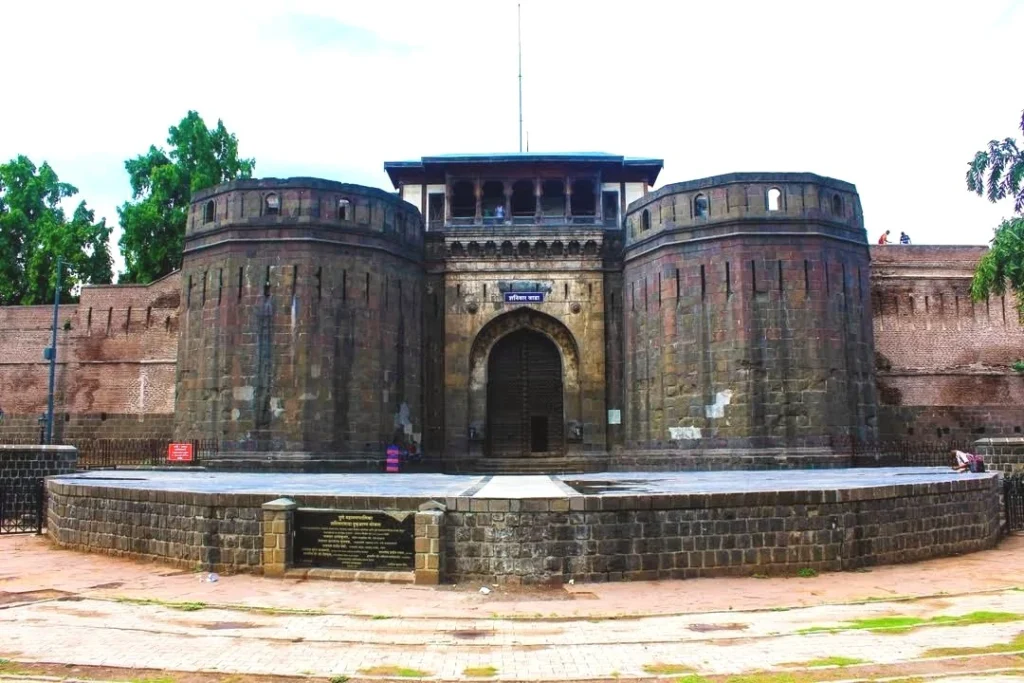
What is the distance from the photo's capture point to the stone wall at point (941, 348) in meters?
28.5

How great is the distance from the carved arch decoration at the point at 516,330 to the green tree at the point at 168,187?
643 inches

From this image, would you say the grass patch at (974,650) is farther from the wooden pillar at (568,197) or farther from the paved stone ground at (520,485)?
the wooden pillar at (568,197)

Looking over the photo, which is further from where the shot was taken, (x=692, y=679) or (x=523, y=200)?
(x=523, y=200)

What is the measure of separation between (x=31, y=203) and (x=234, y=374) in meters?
22.1

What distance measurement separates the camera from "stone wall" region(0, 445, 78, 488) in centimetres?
1772

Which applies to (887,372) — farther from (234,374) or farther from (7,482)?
(7,482)

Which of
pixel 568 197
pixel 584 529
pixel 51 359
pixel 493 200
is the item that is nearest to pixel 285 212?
pixel 493 200

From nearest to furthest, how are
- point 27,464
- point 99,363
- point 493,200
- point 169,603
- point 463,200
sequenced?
point 169,603, point 27,464, point 99,363, point 463,200, point 493,200

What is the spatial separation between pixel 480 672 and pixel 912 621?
462cm

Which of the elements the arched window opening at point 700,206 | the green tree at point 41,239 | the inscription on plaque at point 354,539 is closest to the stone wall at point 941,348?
the arched window opening at point 700,206

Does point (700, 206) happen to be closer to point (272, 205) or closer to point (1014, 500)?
point (1014, 500)

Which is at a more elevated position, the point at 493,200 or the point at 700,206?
the point at 493,200

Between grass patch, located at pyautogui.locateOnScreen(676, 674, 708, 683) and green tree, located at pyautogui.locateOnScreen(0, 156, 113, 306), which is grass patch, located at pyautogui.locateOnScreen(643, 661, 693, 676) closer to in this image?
grass patch, located at pyautogui.locateOnScreen(676, 674, 708, 683)

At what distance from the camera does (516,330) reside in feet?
94.4
